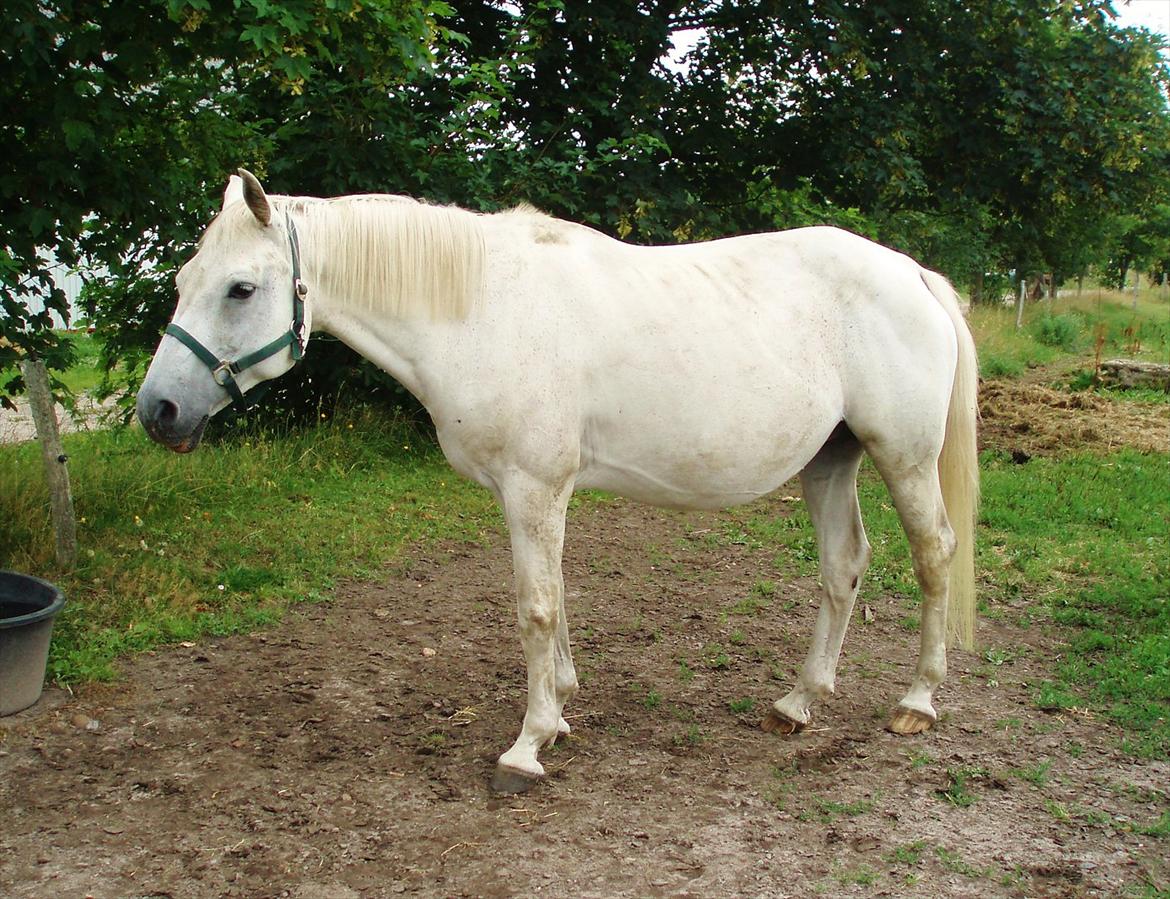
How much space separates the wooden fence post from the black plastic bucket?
0.96m

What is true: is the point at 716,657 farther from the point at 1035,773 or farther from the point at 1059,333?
the point at 1059,333

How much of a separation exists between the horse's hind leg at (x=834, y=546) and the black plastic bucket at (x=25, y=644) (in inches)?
115

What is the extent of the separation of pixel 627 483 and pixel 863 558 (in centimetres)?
118

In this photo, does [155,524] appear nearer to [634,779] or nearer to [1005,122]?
[634,779]

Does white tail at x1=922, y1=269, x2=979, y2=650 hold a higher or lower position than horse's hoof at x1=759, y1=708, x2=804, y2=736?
higher

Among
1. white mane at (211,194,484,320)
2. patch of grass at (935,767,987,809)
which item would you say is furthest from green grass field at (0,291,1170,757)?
white mane at (211,194,484,320)

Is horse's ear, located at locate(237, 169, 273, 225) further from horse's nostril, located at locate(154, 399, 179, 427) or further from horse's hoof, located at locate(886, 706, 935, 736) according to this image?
horse's hoof, located at locate(886, 706, 935, 736)

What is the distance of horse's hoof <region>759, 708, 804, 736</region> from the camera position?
3850 millimetres

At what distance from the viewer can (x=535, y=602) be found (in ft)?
10.9

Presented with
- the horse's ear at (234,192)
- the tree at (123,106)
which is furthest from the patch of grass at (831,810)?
the tree at (123,106)

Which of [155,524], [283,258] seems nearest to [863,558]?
[283,258]

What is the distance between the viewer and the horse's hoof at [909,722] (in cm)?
383

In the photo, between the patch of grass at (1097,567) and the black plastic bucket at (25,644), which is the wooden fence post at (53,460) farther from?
the patch of grass at (1097,567)

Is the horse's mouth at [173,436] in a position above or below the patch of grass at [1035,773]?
above
